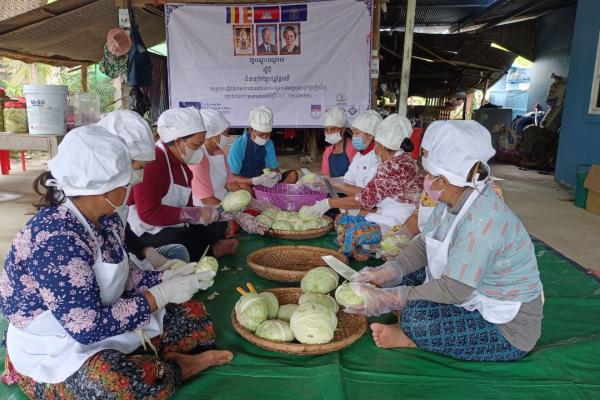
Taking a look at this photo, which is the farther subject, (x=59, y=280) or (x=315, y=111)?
(x=315, y=111)

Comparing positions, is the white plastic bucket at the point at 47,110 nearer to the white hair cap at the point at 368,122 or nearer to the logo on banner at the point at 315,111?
the white hair cap at the point at 368,122

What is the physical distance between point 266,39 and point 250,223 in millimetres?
3700

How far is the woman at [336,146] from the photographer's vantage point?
4.90m

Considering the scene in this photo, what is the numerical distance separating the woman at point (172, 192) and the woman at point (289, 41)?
3634 millimetres

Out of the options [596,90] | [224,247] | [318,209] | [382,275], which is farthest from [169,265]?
[596,90]

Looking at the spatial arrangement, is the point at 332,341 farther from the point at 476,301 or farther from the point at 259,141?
the point at 259,141

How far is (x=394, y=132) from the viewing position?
3400 mm

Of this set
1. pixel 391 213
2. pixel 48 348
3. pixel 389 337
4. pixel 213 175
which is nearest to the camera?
pixel 48 348

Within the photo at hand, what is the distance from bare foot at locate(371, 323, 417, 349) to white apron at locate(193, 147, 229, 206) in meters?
2.35

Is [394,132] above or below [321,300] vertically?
above

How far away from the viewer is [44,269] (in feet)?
5.10

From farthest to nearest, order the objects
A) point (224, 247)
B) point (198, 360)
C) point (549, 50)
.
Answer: point (549, 50) < point (224, 247) < point (198, 360)

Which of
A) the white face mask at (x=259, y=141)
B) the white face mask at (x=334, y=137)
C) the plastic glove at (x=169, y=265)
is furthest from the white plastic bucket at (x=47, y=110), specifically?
the white face mask at (x=334, y=137)

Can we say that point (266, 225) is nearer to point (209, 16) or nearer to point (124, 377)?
point (124, 377)
